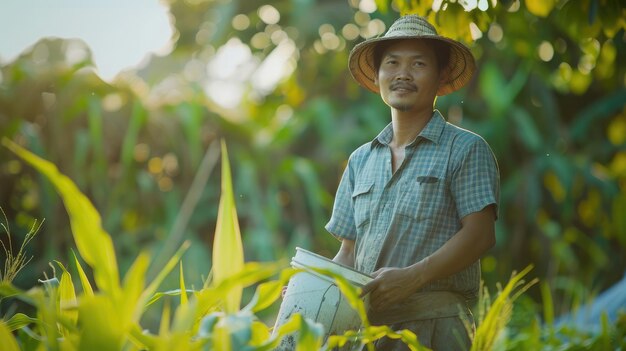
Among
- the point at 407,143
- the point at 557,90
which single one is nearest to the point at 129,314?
the point at 407,143

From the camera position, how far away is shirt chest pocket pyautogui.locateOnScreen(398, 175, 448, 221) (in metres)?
1.85

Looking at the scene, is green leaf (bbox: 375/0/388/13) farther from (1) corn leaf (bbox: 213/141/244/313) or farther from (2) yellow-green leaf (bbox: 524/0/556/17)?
(1) corn leaf (bbox: 213/141/244/313)

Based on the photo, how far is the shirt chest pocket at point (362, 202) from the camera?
1.95m

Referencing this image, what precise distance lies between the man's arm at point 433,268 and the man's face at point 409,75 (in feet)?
1.05

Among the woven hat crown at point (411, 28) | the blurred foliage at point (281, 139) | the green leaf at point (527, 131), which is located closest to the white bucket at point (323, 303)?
the woven hat crown at point (411, 28)

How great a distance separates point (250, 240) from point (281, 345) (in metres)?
3.66

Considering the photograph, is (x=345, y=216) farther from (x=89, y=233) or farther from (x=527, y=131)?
(x=527, y=131)

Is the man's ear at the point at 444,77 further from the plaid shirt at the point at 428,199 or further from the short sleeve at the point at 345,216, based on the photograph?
the short sleeve at the point at 345,216

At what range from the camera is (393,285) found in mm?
1733

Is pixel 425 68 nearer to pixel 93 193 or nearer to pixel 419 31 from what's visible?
pixel 419 31

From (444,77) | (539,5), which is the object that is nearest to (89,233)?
(444,77)

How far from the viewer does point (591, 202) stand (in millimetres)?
6355

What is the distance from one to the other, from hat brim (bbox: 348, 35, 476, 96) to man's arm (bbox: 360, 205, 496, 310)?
43 cm

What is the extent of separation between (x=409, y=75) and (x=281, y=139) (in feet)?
13.1
